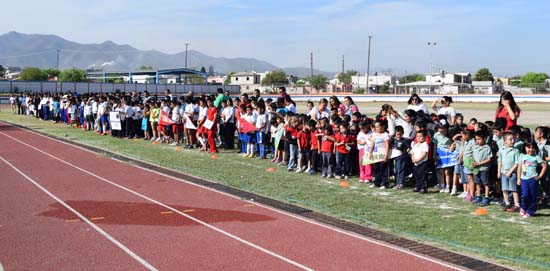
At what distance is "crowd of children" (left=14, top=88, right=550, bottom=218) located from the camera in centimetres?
925

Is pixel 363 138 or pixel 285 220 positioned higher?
pixel 363 138

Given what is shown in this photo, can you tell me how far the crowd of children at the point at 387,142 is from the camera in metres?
9.25

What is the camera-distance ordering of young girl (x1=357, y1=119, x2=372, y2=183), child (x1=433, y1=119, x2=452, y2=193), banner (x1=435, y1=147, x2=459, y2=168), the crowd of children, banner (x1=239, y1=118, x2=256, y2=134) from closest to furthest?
the crowd of children, banner (x1=435, y1=147, x2=459, y2=168), child (x1=433, y1=119, x2=452, y2=193), young girl (x1=357, y1=119, x2=372, y2=183), banner (x1=239, y1=118, x2=256, y2=134)

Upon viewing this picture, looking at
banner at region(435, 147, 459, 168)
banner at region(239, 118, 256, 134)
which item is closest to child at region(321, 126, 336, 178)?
banner at region(435, 147, 459, 168)

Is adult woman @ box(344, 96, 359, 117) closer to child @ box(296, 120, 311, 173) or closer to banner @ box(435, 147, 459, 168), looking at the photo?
child @ box(296, 120, 311, 173)

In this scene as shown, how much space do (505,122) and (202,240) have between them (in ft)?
19.6

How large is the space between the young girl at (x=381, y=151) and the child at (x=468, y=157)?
1.69 meters

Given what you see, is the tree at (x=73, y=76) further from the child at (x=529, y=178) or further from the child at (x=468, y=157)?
the child at (x=529, y=178)

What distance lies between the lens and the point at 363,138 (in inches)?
471

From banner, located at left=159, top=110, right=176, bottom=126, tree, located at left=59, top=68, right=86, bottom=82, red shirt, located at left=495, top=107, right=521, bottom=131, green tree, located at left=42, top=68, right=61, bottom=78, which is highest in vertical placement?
green tree, located at left=42, top=68, right=61, bottom=78

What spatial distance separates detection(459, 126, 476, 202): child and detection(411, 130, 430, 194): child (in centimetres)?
79

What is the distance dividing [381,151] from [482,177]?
7.46 feet

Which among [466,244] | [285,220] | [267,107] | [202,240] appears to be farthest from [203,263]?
[267,107]

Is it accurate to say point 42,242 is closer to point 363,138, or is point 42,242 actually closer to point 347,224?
point 347,224
